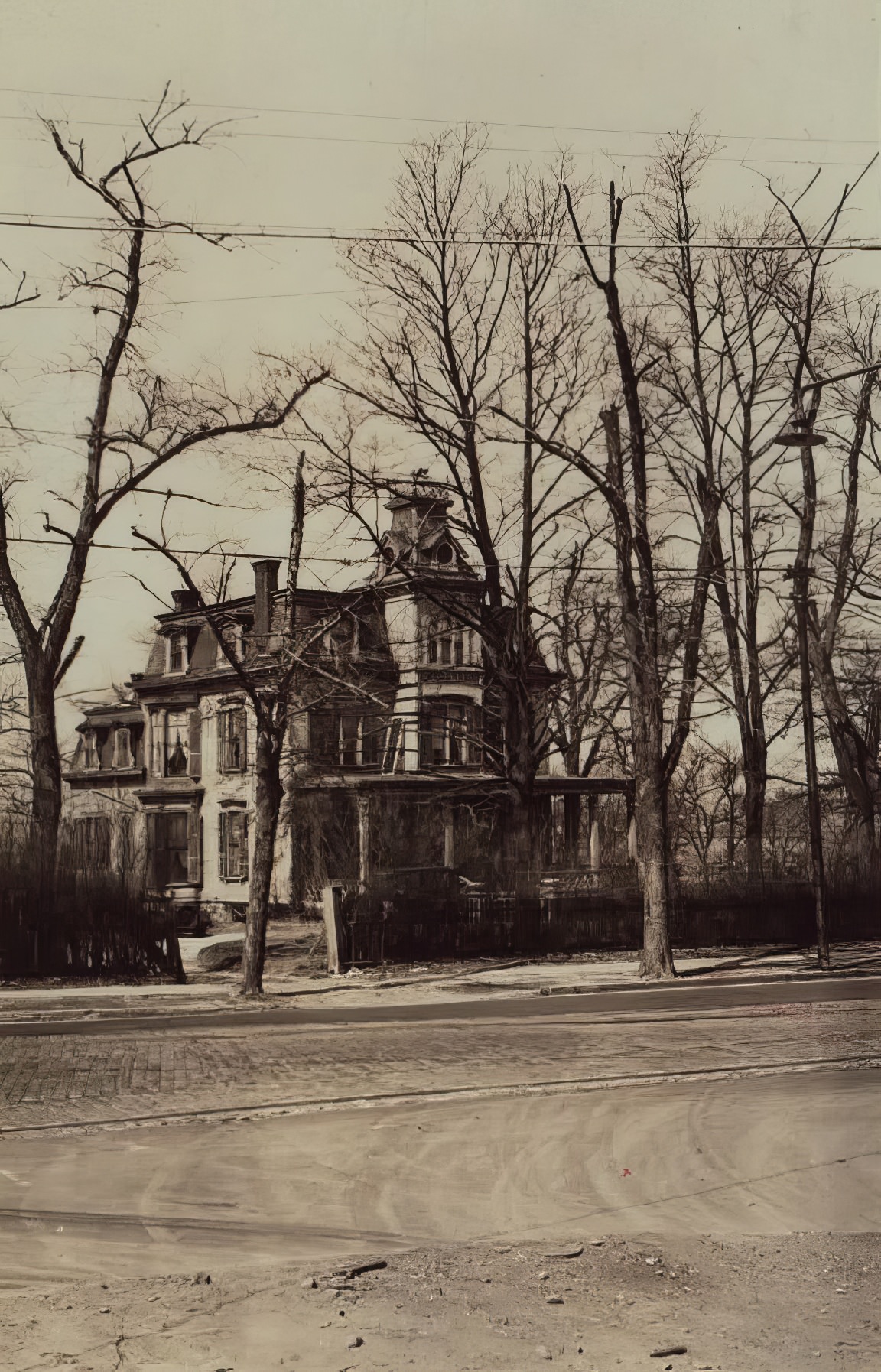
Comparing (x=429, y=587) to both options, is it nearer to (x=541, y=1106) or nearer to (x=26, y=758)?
(x=26, y=758)

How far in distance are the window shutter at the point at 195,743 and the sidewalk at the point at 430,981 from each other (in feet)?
23.9

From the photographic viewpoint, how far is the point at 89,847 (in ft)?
63.2

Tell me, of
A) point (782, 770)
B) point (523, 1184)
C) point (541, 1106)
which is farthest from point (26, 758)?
point (782, 770)

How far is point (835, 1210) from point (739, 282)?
1692 centimetres

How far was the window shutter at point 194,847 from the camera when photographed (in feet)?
85.2

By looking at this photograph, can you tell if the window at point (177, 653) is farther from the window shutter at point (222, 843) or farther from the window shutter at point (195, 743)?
the window shutter at point (222, 843)

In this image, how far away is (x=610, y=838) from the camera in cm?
3322

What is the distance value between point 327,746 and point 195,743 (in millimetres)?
4347

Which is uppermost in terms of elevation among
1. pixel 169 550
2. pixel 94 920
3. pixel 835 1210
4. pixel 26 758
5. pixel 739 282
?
pixel 739 282

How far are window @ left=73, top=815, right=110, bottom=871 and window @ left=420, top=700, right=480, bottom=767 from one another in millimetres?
5435

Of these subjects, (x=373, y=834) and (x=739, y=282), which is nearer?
(x=739, y=282)

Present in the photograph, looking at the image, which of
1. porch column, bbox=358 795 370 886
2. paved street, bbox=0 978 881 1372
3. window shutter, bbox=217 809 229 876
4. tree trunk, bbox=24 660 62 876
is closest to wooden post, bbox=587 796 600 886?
porch column, bbox=358 795 370 886

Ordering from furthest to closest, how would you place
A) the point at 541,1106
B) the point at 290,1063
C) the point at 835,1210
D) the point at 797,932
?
1. the point at 797,932
2. the point at 290,1063
3. the point at 541,1106
4. the point at 835,1210

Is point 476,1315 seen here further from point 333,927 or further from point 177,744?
point 177,744
